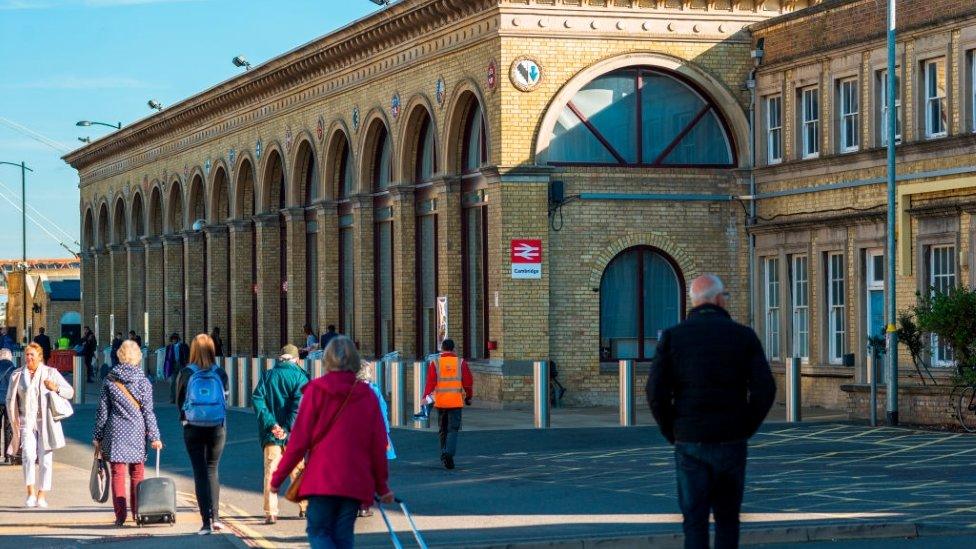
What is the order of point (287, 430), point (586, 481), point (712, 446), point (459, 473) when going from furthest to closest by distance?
point (459, 473)
point (586, 481)
point (287, 430)
point (712, 446)

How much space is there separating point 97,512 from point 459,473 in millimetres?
5303

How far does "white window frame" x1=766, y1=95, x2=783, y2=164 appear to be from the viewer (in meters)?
36.8

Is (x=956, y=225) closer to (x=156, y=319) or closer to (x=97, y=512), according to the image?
(x=97, y=512)

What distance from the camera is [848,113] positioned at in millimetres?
34156

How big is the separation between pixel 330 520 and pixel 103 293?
70.0 meters

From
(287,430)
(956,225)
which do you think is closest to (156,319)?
(956,225)

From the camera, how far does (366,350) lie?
45.0 m

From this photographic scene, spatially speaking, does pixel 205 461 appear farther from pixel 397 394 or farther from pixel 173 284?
pixel 173 284

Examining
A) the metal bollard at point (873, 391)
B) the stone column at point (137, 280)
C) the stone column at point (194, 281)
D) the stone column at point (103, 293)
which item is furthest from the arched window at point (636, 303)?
the stone column at point (103, 293)

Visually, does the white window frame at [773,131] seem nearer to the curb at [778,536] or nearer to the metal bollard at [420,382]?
the metal bollard at [420,382]

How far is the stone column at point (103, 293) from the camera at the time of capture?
255 ft

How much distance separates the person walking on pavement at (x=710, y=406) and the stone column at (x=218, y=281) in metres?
48.8

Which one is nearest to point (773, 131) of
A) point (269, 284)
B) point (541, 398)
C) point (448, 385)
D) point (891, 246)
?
point (891, 246)

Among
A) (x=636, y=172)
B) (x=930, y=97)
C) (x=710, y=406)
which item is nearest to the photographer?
(x=710, y=406)
